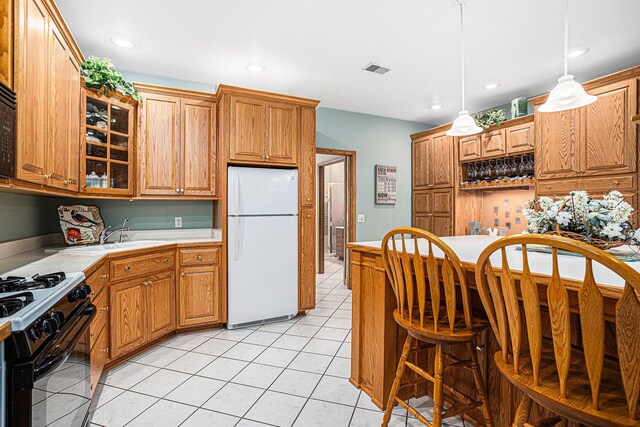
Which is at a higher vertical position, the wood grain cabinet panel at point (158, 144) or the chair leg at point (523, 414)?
the wood grain cabinet panel at point (158, 144)

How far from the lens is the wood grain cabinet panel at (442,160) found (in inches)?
176

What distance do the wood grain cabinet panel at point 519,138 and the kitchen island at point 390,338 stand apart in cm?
237

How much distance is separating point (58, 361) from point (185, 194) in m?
2.20

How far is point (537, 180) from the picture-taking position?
11.4ft

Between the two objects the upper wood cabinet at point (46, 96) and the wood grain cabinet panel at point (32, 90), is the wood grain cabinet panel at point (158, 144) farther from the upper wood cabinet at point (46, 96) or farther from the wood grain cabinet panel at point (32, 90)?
the wood grain cabinet panel at point (32, 90)

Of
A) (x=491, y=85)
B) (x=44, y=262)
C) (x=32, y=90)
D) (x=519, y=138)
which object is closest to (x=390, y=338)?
(x=44, y=262)

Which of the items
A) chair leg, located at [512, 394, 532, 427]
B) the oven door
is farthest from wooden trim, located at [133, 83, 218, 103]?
chair leg, located at [512, 394, 532, 427]

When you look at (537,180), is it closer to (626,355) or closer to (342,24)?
(342,24)

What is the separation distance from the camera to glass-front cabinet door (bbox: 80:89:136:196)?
8.80 ft

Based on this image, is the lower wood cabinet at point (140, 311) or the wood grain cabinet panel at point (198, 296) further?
the wood grain cabinet panel at point (198, 296)

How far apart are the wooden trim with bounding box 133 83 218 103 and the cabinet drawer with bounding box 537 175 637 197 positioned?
137 inches

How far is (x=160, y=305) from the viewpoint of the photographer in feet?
9.14

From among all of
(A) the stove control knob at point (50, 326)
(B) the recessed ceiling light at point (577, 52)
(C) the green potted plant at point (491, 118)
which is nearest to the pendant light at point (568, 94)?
(B) the recessed ceiling light at point (577, 52)

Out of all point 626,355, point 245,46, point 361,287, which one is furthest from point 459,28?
point 626,355
